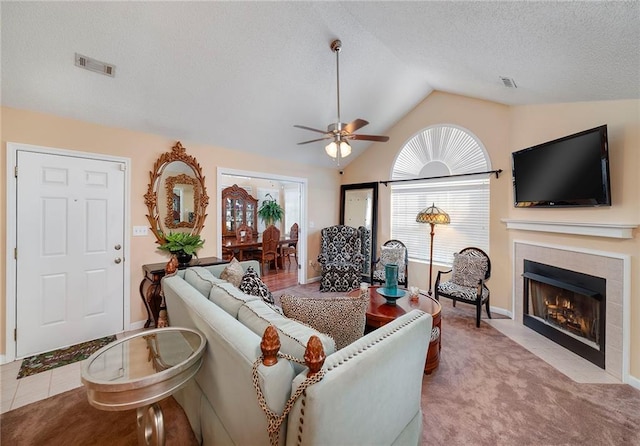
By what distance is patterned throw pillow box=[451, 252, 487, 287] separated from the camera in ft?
11.6

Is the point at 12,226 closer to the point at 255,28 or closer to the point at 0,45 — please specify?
the point at 0,45

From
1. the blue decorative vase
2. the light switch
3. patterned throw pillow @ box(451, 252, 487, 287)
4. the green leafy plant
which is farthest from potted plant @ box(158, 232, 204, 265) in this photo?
patterned throw pillow @ box(451, 252, 487, 287)

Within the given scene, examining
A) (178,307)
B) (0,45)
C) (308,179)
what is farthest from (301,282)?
(0,45)

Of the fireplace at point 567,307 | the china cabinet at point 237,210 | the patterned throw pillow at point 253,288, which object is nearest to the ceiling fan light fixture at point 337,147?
the patterned throw pillow at point 253,288

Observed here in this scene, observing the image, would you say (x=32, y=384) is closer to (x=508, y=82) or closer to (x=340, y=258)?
(x=340, y=258)

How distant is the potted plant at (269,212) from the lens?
24.8ft

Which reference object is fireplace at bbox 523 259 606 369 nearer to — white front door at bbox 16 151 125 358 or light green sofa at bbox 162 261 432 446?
light green sofa at bbox 162 261 432 446

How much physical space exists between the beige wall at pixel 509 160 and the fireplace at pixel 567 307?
10.6 inches

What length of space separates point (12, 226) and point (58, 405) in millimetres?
1726

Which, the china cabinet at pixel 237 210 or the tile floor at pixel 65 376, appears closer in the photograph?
the tile floor at pixel 65 376

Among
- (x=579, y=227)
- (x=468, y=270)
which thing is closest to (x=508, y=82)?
(x=579, y=227)

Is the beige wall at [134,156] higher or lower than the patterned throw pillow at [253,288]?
higher

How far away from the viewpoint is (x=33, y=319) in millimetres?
2553

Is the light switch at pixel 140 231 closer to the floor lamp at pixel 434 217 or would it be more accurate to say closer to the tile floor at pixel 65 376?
the tile floor at pixel 65 376
